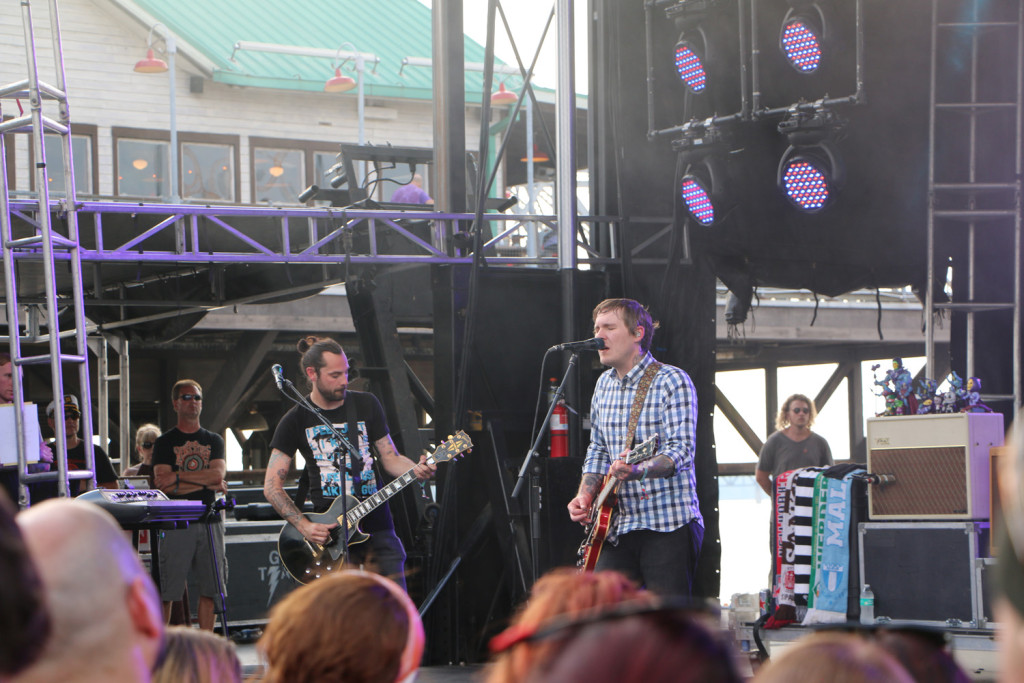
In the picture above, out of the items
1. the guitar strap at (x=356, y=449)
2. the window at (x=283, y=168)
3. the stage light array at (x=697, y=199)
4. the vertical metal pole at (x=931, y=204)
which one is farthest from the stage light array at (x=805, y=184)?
the window at (x=283, y=168)

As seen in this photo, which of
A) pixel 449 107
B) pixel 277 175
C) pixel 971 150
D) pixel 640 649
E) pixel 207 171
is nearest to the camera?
pixel 640 649

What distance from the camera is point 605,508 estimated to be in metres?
4.84

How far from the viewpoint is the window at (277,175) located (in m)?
17.5

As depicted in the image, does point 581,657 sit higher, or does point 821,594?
point 581,657

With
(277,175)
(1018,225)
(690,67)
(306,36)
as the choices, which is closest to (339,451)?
(690,67)

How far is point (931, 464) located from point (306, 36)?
50.2 ft

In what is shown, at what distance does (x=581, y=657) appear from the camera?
0.90m

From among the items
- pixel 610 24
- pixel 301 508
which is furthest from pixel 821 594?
pixel 610 24

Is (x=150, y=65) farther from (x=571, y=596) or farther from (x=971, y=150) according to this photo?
(x=571, y=596)

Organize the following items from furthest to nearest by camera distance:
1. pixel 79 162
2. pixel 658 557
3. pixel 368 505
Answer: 1. pixel 79 162
2. pixel 368 505
3. pixel 658 557

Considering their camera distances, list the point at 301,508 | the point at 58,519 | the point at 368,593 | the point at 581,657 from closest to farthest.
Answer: the point at 581,657, the point at 58,519, the point at 368,593, the point at 301,508

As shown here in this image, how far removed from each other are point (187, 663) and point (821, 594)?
A: 208 inches

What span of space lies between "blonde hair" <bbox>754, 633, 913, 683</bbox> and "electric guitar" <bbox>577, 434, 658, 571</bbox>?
3660 mm

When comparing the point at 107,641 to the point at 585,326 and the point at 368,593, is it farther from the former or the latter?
the point at 585,326
